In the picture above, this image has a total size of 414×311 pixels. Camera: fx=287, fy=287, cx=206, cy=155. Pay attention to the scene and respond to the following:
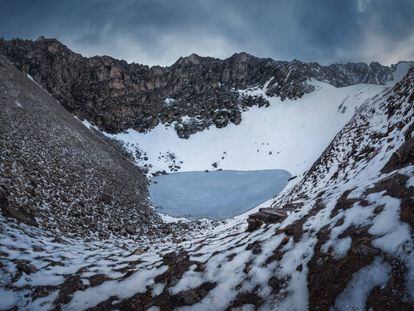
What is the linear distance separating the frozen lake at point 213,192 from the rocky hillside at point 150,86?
61.1 ft

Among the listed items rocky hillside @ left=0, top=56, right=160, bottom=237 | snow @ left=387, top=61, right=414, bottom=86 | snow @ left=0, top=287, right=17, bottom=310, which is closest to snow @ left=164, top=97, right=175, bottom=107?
rocky hillside @ left=0, top=56, right=160, bottom=237

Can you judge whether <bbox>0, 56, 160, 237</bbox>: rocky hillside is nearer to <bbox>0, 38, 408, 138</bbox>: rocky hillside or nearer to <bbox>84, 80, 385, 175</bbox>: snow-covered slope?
<bbox>84, 80, 385, 175</bbox>: snow-covered slope

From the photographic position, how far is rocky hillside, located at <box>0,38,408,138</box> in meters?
57.9

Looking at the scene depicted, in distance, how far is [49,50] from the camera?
201 ft

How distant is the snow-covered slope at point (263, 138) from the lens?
152ft

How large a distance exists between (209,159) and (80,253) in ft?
135

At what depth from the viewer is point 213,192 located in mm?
32688

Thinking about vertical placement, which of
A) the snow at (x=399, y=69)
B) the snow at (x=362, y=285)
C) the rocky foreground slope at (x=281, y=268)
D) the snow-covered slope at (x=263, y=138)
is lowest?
the snow at (x=362, y=285)

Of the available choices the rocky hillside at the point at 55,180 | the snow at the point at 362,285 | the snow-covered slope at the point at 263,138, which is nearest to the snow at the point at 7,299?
the rocky hillside at the point at 55,180

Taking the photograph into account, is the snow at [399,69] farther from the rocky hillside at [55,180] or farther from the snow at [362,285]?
the snow at [362,285]

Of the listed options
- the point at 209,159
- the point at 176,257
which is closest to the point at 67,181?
the point at 176,257

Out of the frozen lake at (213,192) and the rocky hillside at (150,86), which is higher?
the rocky hillside at (150,86)

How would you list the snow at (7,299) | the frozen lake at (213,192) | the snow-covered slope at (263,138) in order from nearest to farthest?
the snow at (7,299), the frozen lake at (213,192), the snow-covered slope at (263,138)

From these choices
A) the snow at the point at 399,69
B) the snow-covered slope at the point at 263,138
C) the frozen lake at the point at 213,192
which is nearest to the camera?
the frozen lake at the point at 213,192
